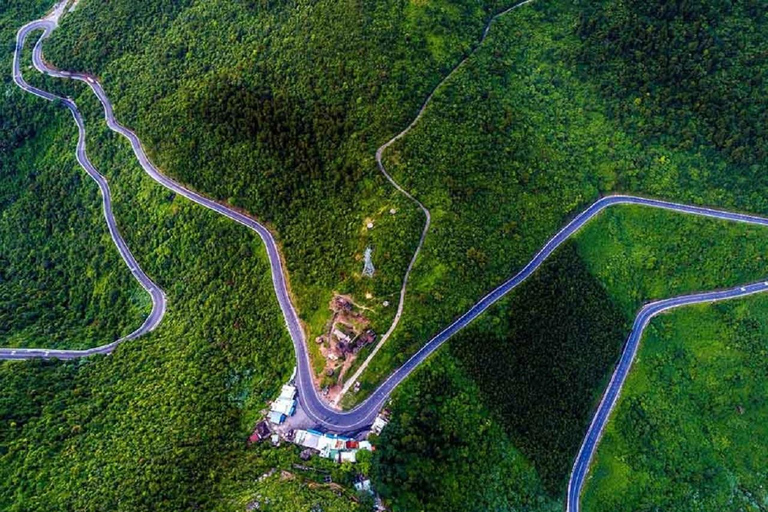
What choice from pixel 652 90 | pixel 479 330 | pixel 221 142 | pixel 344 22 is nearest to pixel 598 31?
pixel 652 90

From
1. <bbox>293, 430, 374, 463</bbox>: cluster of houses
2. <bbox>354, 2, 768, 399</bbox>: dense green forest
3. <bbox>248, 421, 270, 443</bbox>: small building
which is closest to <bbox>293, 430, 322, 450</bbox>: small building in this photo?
<bbox>293, 430, 374, 463</bbox>: cluster of houses

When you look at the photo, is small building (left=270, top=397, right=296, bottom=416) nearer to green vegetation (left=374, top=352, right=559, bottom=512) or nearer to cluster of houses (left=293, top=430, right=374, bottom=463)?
cluster of houses (left=293, top=430, right=374, bottom=463)

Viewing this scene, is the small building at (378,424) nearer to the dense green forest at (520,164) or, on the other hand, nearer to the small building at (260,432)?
the dense green forest at (520,164)

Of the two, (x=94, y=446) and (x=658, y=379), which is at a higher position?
(x=94, y=446)

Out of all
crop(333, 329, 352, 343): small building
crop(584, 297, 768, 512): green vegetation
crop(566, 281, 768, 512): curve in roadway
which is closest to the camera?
crop(333, 329, 352, 343): small building

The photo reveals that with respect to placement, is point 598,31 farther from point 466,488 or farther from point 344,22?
point 466,488

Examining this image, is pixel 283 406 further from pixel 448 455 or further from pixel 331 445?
pixel 448 455
